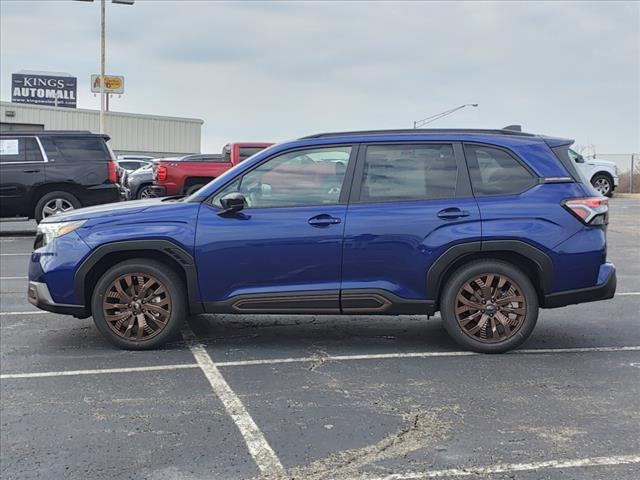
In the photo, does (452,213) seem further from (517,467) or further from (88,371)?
(88,371)

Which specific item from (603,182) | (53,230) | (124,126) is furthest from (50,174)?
(124,126)

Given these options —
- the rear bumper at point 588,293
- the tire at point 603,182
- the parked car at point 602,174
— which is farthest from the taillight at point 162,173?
the tire at point 603,182

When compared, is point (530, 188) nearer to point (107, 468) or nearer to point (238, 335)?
point (238, 335)

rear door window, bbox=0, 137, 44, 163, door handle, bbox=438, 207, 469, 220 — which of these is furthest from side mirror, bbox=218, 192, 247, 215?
rear door window, bbox=0, 137, 44, 163

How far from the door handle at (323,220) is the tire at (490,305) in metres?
1.06

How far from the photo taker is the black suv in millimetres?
13406

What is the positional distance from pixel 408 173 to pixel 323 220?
0.83m

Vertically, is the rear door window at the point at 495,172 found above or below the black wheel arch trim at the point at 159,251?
above

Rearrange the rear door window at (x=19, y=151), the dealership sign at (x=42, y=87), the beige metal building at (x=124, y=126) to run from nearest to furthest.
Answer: the rear door window at (x=19, y=151), the beige metal building at (x=124, y=126), the dealership sign at (x=42, y=87)

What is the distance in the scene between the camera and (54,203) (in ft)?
44.1

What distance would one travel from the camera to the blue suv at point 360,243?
5512 millimetres

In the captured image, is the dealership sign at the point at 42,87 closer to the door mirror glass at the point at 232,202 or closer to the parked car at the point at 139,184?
the parked car at the point at 139,184

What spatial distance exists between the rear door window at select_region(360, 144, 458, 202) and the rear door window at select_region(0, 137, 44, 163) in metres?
9.86

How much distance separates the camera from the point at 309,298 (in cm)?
556
